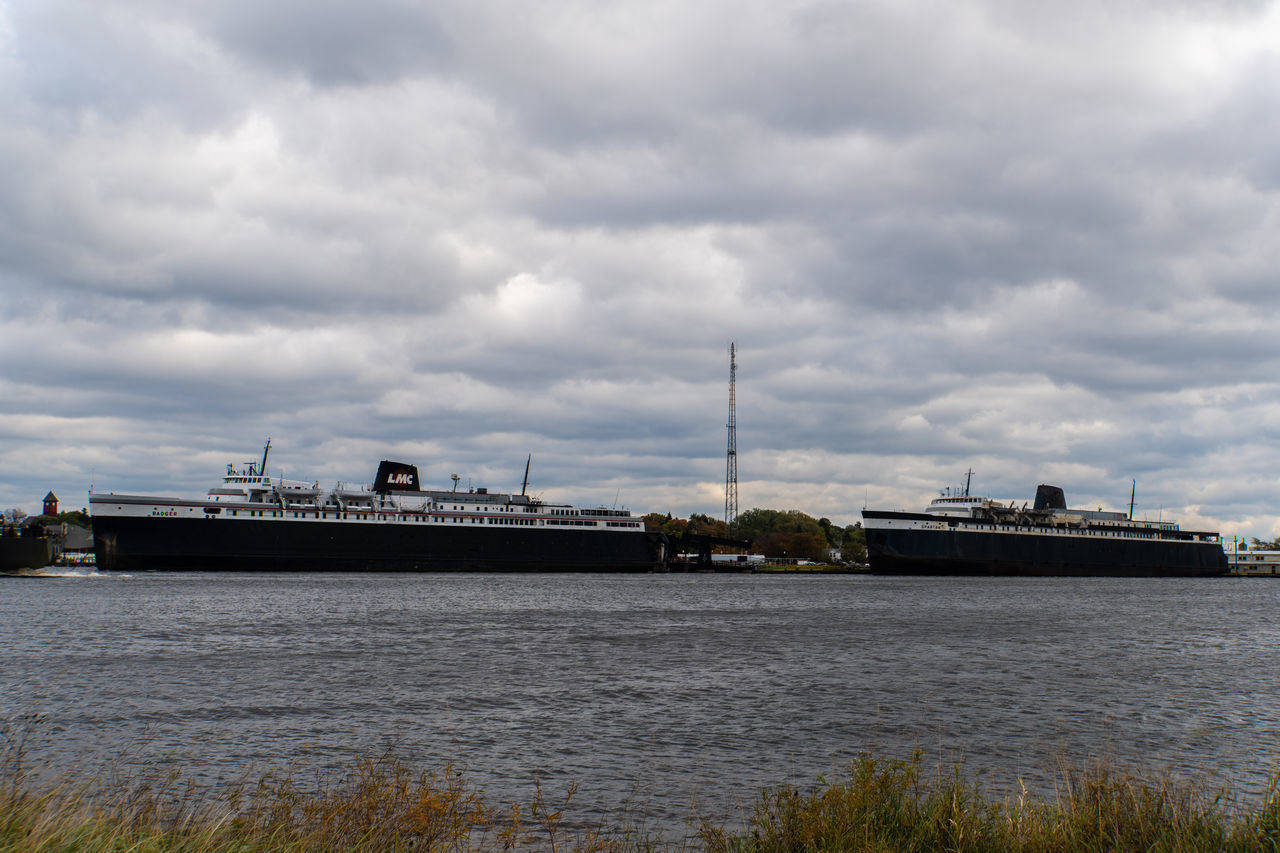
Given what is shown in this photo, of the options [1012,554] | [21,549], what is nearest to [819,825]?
[21,549]

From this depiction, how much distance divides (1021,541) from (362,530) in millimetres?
88264

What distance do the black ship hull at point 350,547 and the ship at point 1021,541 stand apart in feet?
114

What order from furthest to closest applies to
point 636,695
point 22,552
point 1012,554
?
1. point 1012,554
2. point 22,552
3. point 636,695

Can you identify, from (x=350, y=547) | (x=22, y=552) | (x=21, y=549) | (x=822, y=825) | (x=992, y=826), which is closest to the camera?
(x=822, y=825)

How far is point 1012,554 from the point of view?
12431 centimetres

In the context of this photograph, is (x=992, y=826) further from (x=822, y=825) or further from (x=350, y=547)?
(x=350, y=547)

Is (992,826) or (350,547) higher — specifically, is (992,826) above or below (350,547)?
above

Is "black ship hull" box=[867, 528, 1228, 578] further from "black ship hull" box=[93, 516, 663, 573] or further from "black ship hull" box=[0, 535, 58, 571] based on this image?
"black ship hull" box=[0, 535, 58, 571]

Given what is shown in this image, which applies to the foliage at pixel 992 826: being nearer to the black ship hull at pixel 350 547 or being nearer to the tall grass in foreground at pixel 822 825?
the tall grass in foreground at pixel 822 825

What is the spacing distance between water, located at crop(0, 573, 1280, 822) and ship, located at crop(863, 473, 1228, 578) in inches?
2658

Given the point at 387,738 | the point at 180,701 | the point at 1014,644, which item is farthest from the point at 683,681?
the point at 1014,644

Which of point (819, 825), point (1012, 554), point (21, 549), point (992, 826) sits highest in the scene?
point (819, 825)

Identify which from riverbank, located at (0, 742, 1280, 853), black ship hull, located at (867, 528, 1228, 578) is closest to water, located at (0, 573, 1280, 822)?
riverbank, located at (0, 742, 1280, 853)

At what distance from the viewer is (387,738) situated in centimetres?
1952
